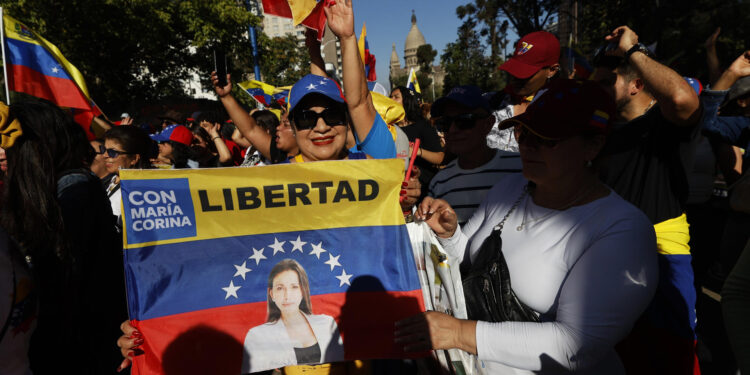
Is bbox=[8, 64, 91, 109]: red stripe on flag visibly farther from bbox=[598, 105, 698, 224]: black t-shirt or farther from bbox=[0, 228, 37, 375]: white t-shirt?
bbox=[598, 105, 698, 224]: black t-shirt

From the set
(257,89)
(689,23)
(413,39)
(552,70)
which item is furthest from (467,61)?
(413,39)

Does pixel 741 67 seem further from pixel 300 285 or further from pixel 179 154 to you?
pixel 179 154

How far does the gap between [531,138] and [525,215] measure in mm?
350

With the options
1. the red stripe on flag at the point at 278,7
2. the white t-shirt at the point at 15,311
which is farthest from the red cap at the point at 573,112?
the red stripe on flag at the point at 278,7

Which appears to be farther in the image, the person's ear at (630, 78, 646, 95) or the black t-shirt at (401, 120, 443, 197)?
the black t-shirt at (401, 120, 443, 197)

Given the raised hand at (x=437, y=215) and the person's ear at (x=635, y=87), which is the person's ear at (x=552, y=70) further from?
the raised hand at (x=437, y=215)

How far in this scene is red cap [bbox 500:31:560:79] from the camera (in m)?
3.25

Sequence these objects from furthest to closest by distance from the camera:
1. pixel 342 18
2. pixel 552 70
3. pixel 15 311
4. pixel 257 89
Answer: pixel 257 89
pixel 552 70
pixel 342 18
pixel 15 311

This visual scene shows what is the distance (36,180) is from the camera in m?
2.15

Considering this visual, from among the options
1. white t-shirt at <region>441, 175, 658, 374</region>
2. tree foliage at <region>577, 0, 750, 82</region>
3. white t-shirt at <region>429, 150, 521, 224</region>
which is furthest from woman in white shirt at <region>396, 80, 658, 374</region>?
tree foliage at <region>577, 0, 750, 82</region>

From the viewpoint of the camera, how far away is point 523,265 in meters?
1.65


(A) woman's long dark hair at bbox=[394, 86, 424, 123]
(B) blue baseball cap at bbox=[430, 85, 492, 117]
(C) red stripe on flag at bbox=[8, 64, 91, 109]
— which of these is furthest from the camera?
(A) woman's long dark hair at bbox=[394, 86, 424, 123]

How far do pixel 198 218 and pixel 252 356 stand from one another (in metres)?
0.70

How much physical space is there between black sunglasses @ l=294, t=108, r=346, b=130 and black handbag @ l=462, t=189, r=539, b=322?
1134 millimetres
